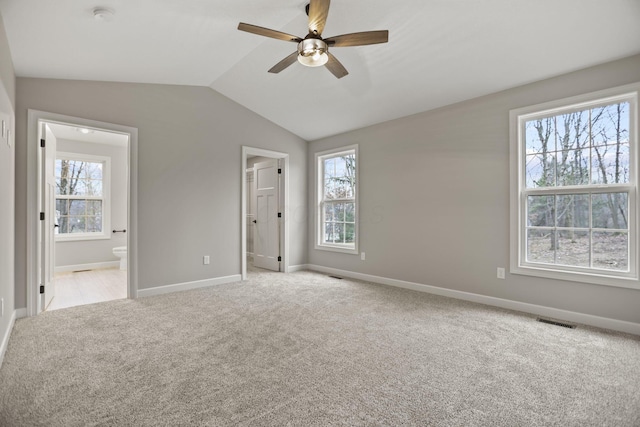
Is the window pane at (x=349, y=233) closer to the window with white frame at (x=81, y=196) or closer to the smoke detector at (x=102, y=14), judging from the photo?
the smoke detector at (x=102, y=14)

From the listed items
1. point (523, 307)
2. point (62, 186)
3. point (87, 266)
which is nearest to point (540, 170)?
point (523, 307)

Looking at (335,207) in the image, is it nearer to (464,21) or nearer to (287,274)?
(287,274)

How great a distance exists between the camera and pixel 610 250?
3037 millimetres

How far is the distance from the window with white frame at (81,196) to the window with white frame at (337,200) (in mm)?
4258

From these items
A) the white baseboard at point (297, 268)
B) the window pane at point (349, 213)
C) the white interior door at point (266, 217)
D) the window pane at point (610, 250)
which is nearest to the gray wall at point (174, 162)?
the white interior door at point (266, 217)

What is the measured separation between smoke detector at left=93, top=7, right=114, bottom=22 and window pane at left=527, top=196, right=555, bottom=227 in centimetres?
416

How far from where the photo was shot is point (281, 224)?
5750mm

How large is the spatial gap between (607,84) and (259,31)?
3.10 metres

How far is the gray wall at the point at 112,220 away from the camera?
19.6ft

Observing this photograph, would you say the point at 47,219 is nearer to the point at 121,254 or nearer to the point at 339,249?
the point at 121,254

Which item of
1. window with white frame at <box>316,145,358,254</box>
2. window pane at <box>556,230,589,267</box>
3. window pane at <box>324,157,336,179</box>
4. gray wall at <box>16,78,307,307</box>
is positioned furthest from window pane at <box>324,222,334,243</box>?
window pane at <box>556,230,589,267</box>

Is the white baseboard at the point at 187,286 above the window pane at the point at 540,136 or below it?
below

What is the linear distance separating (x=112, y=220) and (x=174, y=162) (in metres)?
3.23

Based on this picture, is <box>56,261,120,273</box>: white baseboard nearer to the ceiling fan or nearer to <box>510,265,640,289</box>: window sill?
the ceiling fan
